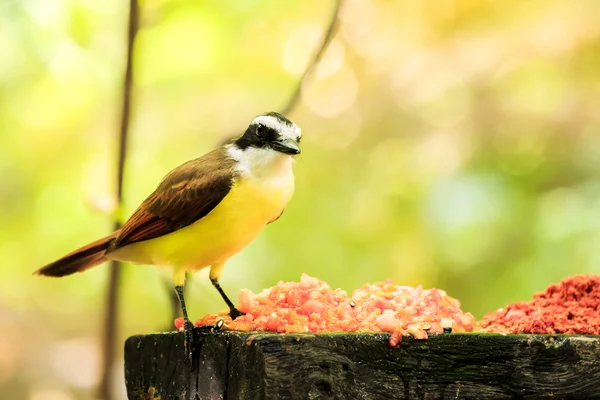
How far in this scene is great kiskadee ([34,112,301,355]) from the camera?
2566mm

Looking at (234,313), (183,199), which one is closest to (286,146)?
(183,199)

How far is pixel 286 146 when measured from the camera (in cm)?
260

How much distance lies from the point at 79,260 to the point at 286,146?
108 cm

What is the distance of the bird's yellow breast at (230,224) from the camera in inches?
101

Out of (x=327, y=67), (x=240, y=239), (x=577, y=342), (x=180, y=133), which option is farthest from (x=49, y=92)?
(x=577, y=342)

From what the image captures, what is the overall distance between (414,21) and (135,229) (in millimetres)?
3241

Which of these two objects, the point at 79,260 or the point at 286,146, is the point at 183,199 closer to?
the point at 286,146

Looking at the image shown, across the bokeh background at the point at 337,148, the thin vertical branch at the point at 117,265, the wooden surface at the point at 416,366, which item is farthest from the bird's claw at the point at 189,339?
the bokeh background at the point at 337,148

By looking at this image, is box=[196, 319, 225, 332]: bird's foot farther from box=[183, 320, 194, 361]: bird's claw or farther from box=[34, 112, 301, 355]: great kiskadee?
box=[34, 112, 301, 355]: great kiskadee

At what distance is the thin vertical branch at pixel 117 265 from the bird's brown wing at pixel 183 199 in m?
0.61

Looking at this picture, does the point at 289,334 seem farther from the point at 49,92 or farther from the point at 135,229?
the point at 49,92

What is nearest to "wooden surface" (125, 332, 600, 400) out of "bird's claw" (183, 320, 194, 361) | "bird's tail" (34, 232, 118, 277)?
"bird's claw" (183, 320, 194, 361)

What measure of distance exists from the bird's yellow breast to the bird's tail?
496 millimetres

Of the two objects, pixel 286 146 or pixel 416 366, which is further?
pixel 286 146
